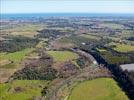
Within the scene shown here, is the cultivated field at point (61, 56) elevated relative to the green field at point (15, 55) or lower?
elevated

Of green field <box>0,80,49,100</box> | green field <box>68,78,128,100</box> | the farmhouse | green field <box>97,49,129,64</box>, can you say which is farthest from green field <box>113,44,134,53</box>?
green field <box>0,80,49,100</box>

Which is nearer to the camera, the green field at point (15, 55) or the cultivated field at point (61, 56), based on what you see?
the cultivated field at point (61, 56)

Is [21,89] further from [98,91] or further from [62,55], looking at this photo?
[62,55]

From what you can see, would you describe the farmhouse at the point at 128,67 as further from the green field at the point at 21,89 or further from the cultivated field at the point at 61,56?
the cultivated field at the point at 61,56

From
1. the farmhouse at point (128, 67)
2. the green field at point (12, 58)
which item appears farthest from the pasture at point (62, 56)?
the farmhouse at point (128, 67)

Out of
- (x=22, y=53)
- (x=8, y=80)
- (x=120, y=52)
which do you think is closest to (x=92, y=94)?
(x=8, y=80)

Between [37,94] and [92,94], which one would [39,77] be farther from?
[92,94]

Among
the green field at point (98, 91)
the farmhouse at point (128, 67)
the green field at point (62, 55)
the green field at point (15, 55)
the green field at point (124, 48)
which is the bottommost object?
the green field at point (15, 55)
